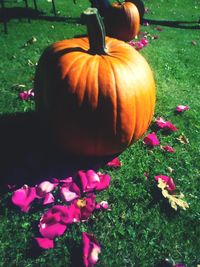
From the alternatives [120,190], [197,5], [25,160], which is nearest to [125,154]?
[120,190]

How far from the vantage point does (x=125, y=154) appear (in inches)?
125

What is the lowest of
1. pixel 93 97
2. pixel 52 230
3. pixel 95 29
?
pixel 52 230

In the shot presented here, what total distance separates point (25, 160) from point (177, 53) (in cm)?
459

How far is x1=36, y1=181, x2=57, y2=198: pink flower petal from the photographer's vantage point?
254 cm

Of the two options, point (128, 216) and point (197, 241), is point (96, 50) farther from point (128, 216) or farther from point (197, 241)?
point (197, 241)

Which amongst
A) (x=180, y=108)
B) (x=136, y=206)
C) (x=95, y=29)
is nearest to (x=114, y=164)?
(x=136, y=206)

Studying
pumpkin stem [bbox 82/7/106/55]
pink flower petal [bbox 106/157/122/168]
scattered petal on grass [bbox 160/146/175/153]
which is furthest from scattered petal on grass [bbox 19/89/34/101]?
scattered petal on grass [bbox 160/146/175/153]

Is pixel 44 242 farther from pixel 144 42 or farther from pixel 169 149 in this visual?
pixel 144 42

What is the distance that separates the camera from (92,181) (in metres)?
2.70

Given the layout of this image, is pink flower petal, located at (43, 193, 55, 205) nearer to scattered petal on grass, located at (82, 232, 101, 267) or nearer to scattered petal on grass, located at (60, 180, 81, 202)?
scattered petal on grass, located at (60, 180, 81, 202)

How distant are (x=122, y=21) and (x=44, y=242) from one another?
5.44 m

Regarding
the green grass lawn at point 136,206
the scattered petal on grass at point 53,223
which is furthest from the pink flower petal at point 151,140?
the scattered petal on grass at point 53,223

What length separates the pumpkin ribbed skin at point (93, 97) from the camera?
8.51ft

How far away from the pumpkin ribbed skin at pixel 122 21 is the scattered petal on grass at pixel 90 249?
5272 millimetres
